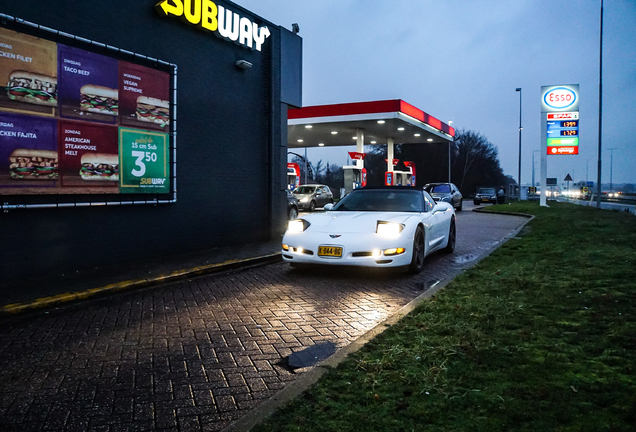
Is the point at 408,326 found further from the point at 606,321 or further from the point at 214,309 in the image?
the point at 214,309

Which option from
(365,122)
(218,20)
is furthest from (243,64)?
(365,122)

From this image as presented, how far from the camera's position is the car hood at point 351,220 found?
7199 millimetres

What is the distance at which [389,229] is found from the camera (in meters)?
7.07

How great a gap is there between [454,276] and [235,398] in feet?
15.3

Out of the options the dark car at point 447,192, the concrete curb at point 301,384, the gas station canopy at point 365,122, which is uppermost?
the gas station canopy at point 365,122

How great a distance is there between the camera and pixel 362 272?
771 cm

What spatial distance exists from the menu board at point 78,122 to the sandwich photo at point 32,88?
0.01 m

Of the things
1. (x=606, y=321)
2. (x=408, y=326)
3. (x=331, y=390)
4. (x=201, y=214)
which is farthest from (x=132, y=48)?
(x=606, y=321)

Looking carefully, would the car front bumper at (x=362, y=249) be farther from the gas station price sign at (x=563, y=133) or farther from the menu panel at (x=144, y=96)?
the gas station price sign at (x=563, y=133)

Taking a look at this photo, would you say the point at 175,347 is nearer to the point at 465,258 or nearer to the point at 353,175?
the point at 465,258

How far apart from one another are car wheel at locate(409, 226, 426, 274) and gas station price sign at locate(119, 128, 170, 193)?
4.57 meters

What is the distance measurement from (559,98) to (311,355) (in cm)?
3027

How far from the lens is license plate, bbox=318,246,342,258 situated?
6.95m

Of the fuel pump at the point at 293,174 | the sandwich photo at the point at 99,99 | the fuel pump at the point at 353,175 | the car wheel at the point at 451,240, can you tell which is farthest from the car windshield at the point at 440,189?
the sandwich photo at the point at 99,99
